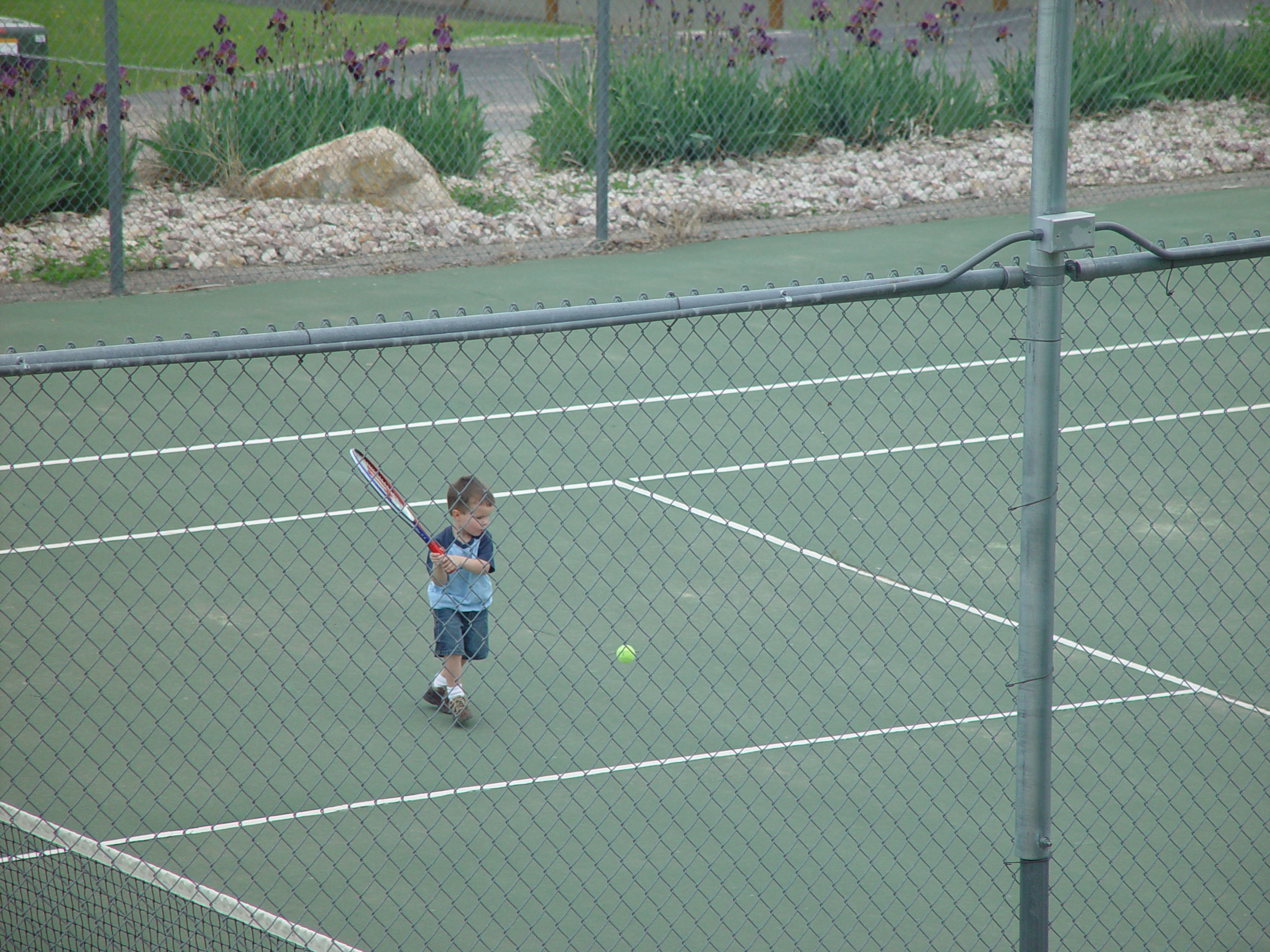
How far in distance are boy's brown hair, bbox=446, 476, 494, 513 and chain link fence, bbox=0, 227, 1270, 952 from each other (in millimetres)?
795

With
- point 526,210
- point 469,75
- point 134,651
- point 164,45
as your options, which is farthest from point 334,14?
point 134,651

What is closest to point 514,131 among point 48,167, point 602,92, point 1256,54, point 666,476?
point 602,92

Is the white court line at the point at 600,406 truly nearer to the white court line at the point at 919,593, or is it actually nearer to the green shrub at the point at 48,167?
the white court line at the point at 919,593

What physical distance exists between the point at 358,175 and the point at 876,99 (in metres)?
6.36

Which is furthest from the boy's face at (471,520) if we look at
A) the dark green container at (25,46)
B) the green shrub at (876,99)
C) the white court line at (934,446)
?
the green shrub at (876,99)

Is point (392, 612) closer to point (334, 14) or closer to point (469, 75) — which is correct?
point (334, 14)

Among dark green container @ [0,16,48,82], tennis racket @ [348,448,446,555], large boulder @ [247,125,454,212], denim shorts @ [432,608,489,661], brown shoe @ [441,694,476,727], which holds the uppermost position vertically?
dark green container @ [0,16,48,82]

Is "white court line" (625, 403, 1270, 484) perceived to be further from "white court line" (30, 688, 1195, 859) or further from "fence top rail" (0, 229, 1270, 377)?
"fence top rail" (0, 229, 1270, 377)

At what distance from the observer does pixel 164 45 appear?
14.1 meters

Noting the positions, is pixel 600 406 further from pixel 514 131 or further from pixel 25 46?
pixel 25 46

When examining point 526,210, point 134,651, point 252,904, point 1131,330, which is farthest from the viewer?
point 526,210

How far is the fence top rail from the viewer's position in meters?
3.24

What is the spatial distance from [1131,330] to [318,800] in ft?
26.6

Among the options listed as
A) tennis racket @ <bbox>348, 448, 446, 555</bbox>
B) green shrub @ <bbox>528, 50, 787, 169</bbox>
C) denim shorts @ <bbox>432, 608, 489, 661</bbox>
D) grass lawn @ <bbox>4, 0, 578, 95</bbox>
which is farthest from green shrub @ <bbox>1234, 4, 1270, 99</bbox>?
tennis racket @ <bbox>348, 448, 446, 555</bbox>
